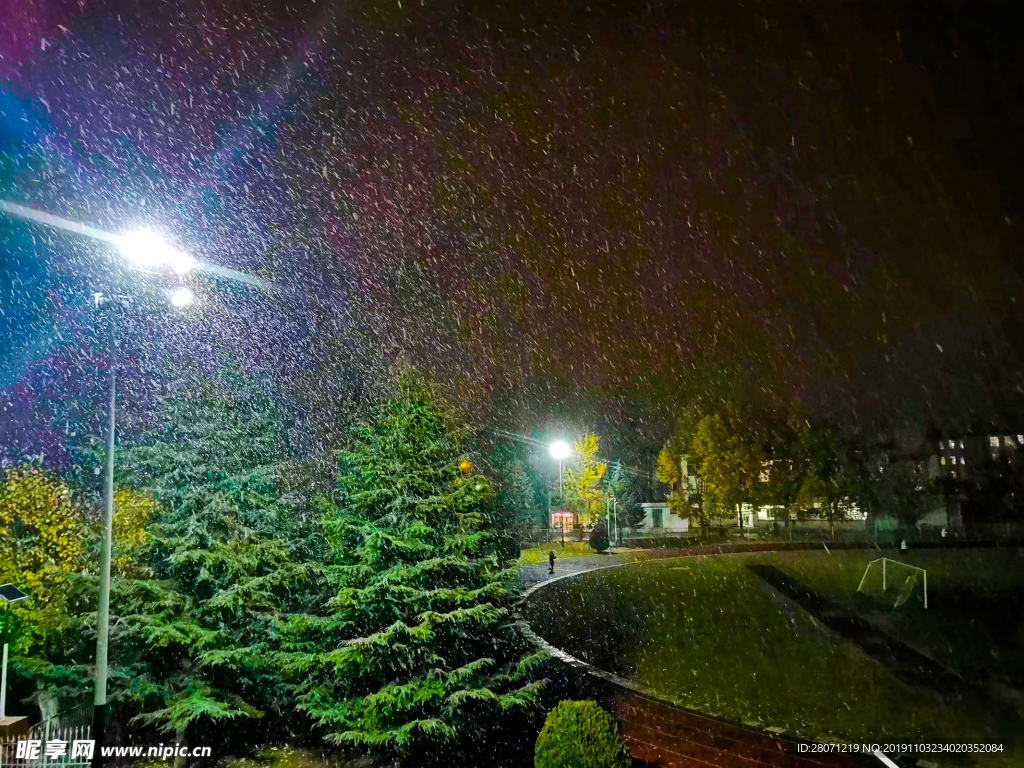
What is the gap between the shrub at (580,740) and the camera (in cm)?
841

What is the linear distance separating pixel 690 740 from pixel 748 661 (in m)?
8.52

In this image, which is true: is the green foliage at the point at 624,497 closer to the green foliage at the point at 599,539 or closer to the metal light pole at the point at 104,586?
the green foliage at the point at 599,539

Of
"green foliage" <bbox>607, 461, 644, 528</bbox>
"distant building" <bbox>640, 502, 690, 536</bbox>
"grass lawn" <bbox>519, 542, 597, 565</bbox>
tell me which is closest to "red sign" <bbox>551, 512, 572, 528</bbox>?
"green foliage" <bbox>607, 461, 644, 528</bbox>

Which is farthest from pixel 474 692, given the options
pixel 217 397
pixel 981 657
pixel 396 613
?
pixel 981 657

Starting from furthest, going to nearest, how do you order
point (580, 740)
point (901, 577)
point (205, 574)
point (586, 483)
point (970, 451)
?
point (970, 451), point (586, 483), point (901, 577), point (205, 574), point (580, 740)

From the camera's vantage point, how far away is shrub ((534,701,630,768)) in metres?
8.41

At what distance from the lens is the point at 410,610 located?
11.0m

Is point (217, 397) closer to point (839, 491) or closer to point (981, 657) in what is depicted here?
point (981, 657)

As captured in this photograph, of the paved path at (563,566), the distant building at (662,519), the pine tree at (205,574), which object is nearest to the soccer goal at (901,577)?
the paved path at (563,566)

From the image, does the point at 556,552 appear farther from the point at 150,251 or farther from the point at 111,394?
the point at 150,251

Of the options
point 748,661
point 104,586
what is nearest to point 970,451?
point 748,661

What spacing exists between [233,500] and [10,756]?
469 cm

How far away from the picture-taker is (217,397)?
1339 cm

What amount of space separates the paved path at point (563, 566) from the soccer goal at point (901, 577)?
36.6 ft
